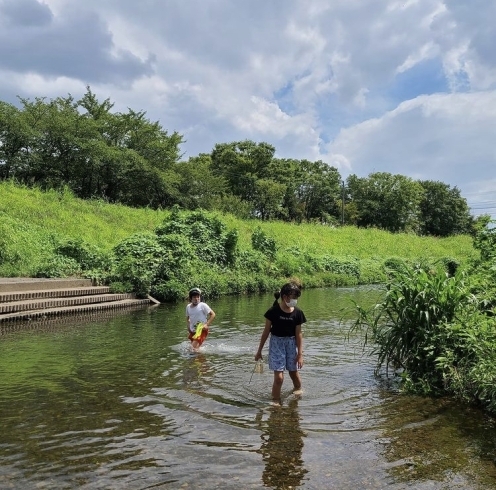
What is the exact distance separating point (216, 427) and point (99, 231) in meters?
21.2

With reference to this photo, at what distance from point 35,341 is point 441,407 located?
8.53 metres

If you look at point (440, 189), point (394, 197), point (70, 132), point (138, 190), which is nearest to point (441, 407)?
point (70, 132)

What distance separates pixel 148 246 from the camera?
1942cm

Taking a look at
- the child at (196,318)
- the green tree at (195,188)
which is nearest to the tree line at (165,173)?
the green tree at (195,188)

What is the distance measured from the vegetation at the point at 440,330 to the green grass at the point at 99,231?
240 cm

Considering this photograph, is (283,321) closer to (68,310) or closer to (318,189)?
(68,310)

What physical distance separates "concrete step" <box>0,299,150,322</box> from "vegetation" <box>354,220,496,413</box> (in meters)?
10.0

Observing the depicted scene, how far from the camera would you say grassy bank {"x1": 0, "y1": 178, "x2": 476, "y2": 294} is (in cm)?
1836

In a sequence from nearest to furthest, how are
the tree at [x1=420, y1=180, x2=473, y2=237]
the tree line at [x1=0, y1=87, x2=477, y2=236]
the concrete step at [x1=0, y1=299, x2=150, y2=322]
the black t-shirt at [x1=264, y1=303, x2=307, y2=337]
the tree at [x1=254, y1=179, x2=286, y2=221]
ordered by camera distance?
the black t-shirt at [x1=264, y1=303, x2=307, y2=337], the concrete step at [x1=0, y1=299, x2=150, y2=322], the tree line at [x1=0, y1=87, x2=477, y2=236], the tree at [x1=254, y1=179, x2=286, y2=221], the tree at [x1=420, y1=180, x2=473, y2=237]

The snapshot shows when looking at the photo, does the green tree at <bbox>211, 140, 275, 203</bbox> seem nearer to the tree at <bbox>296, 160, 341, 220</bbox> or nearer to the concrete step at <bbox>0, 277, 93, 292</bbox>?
the tree at <bbox>296, 160, 341, 220</bbox>

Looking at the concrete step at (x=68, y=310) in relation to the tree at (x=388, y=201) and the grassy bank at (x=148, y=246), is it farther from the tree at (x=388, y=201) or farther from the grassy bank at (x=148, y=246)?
the tree at (x=388, y=201)

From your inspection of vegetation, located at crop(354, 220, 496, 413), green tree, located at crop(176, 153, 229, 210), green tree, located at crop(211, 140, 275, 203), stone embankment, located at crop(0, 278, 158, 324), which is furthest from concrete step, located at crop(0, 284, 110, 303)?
green tree, located at crop(211, 140, 275, 203)

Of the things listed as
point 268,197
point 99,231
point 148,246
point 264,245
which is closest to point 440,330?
point 148,246

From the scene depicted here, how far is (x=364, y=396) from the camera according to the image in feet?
23.0
